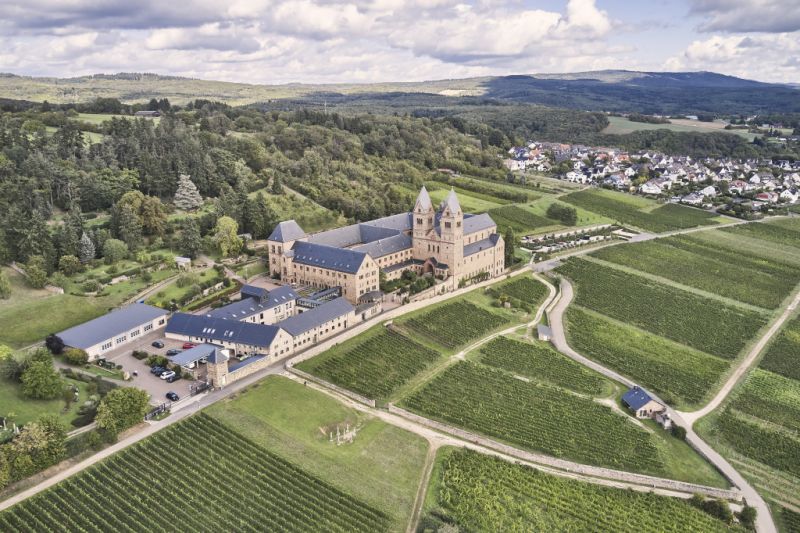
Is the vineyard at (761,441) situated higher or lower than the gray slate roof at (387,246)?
lower

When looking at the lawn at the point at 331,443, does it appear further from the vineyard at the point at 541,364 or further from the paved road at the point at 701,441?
the paved road at the point at 701,441

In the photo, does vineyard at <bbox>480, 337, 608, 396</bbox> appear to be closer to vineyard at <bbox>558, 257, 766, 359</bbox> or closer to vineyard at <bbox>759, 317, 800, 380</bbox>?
vineyard at <bbox>558, 257, 766, 359</bbox>

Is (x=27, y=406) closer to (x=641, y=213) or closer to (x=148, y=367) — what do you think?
(x=148, y=367)

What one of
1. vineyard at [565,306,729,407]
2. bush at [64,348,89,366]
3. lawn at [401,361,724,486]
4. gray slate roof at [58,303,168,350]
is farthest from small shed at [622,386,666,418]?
bush at [64,348,89,366]

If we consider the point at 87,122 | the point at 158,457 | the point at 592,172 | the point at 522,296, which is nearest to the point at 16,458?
the point at 158,457

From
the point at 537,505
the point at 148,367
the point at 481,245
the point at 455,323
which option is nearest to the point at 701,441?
the point at 537,505

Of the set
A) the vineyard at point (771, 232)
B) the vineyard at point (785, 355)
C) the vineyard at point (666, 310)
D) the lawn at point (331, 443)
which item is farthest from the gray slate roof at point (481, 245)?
the vineyard at point (771, 232)
